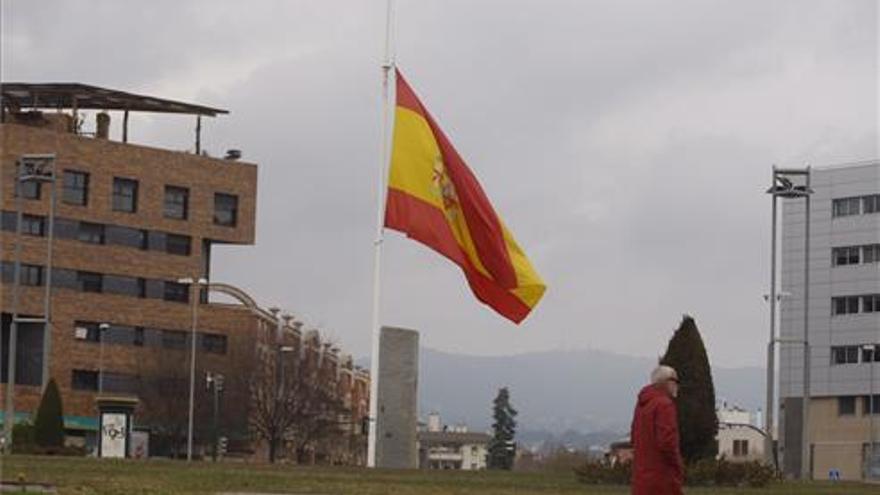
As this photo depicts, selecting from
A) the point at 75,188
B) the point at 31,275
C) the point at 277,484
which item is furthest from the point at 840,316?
the point at 277,484

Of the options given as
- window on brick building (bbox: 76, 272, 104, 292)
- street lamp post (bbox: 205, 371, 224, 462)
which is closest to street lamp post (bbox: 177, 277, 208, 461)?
street lamp post (bbox: 205, 371, 224, 462)

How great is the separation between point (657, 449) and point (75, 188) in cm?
8509

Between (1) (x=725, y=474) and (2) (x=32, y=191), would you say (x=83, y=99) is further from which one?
(1) (x=725, y=474)

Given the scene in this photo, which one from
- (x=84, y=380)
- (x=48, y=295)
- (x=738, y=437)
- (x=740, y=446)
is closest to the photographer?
(x=48, y=295)

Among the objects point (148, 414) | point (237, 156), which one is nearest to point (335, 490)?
point (148, 414)

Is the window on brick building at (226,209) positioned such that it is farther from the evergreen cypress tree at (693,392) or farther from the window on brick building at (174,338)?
the evergreen cypress tree at (693,392)

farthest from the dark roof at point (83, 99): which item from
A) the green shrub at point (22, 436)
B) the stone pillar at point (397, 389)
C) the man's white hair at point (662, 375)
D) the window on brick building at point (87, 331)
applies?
the man's white hair at point (662, 375)

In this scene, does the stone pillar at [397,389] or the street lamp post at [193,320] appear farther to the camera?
the street lamp post at [193,320]

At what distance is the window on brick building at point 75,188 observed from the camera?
94969 millimetres

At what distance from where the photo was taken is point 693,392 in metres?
31.8

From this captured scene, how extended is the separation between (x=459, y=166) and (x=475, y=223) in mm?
1387

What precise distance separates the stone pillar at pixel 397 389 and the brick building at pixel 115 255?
5585 cm

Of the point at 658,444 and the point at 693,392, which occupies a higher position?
the point at 693,392

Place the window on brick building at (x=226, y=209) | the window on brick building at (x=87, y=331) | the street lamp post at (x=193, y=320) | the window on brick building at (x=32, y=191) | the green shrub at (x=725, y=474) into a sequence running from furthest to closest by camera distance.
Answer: the window on brick building at (x=226, y=209)
the window on brick building at (x=87, y=331)
the window on brick building at (x=32, y=191)
the street lamp post at (x=193, y=320)
the green shrub at (x=725, y=474)
